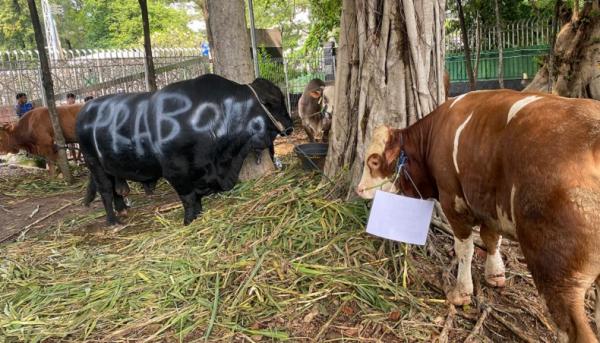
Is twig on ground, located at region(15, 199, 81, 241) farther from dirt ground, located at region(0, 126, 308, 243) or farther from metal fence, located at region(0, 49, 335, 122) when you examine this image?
metal fence, located at region(0, 49, 335, 122)

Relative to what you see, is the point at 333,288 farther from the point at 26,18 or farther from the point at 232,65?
the point at 26,18

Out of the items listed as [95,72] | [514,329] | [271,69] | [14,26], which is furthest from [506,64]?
[14,26]

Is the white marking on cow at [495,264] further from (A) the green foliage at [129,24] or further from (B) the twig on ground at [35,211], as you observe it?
(A) the green foliage at [129,24]

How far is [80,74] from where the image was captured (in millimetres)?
14539

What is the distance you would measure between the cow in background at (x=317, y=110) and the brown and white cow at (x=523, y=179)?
19.4 ft

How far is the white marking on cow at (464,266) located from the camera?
332 cm

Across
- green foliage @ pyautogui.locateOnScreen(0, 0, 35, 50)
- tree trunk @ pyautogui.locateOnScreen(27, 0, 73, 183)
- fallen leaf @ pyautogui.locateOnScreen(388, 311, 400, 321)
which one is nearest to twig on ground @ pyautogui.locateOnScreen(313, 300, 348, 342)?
fallen leaf @ pyautogui.locateOnScreen(388, 311, 400, 321)

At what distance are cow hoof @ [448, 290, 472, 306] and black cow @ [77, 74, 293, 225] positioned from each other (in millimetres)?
2652

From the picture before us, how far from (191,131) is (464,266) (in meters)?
2.88

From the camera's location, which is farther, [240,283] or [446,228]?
[446,228]

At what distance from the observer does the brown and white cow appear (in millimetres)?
2119

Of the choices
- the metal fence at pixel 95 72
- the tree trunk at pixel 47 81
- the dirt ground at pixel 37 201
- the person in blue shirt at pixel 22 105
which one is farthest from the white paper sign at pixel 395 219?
the metal fence at pixel 95 72

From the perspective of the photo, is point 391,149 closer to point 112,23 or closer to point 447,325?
point 447,325

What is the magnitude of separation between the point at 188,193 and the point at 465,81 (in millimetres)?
14931
